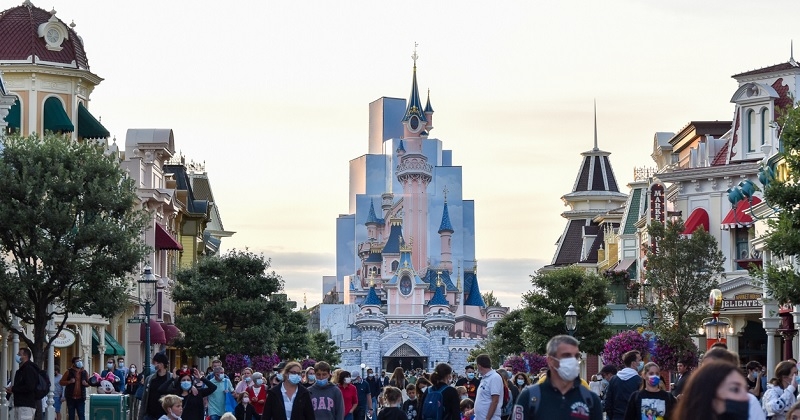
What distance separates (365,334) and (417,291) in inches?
379

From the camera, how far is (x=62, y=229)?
33844mm

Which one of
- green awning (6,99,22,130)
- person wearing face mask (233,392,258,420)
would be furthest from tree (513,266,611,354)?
person wearing face mask (233,392,258,420)

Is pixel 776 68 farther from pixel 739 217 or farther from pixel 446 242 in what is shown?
pixel 446 242

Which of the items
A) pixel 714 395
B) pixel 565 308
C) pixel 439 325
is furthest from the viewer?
pixel 439 325

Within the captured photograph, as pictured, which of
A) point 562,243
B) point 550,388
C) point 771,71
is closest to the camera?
point 550,388

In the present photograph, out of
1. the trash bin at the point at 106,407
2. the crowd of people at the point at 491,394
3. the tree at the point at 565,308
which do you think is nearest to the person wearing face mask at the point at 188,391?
the crowd of people at the point at 491,394

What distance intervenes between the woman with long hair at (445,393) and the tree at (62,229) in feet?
51.3

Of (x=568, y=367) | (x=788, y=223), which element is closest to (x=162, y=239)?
(x=788, y=223)

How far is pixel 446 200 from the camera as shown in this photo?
198m

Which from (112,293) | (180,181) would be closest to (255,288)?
(180,181)

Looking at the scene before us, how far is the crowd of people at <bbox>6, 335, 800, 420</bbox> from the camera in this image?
7297 millimetres

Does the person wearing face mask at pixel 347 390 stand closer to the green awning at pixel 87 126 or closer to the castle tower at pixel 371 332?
the green awning at pixel 87 126

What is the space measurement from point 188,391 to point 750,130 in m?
39.0

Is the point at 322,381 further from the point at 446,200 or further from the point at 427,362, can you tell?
the point at 446,200
